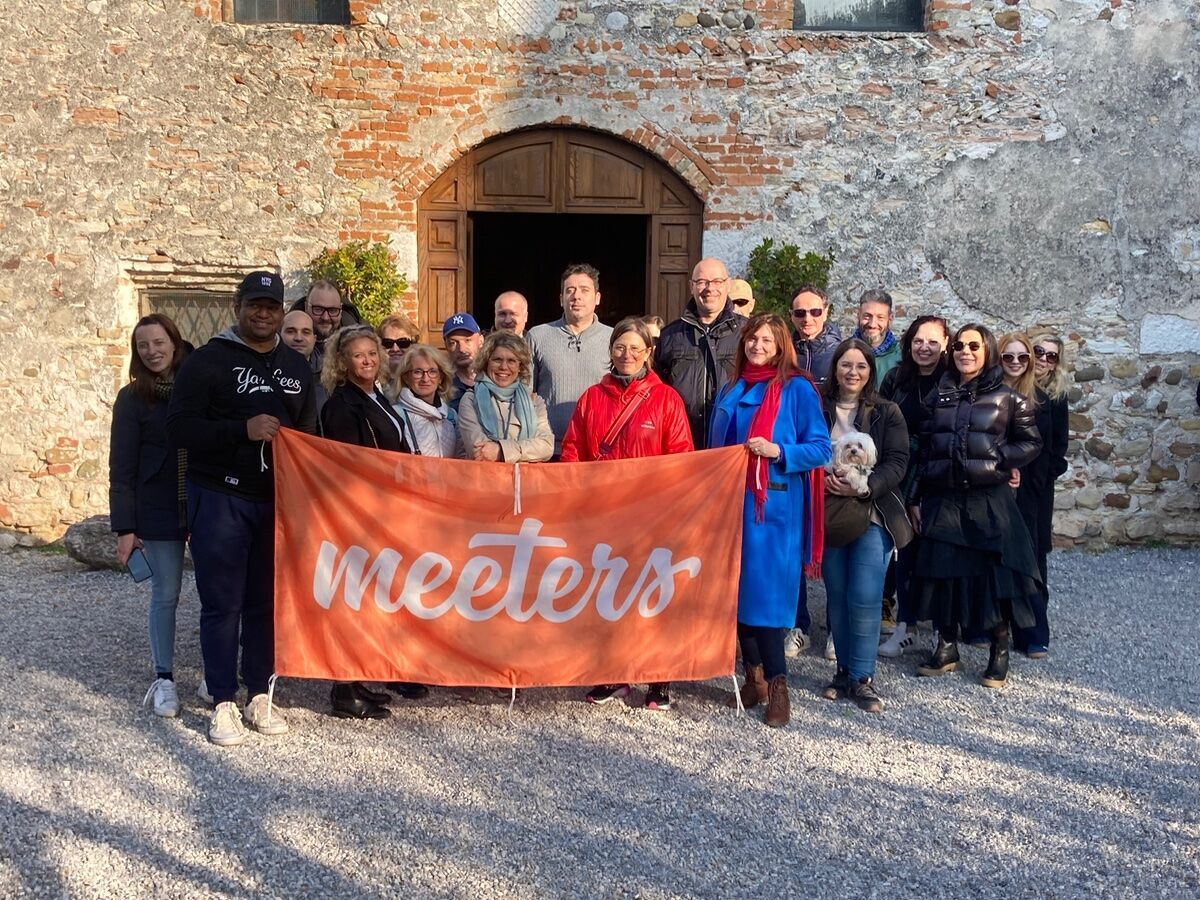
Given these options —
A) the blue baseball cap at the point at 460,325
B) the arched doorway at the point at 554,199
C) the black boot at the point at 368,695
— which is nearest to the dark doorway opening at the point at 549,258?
the arched doorway at the point at 554,199

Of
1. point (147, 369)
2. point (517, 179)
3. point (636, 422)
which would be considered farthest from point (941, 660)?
point (517, 179)

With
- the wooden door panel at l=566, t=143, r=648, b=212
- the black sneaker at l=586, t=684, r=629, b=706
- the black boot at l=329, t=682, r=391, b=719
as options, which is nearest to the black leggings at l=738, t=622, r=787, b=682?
the black sneaker at l=586, t=684, r=629, b=706

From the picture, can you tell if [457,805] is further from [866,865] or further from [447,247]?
[447,247]

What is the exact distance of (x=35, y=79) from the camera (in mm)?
8711

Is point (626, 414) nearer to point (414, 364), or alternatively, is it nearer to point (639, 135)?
point (414, 364)

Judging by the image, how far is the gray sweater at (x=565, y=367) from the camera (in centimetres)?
588

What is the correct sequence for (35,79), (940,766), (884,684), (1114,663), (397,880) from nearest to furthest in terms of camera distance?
(397,880)
(940,766)
(884,684)
(1114,663)
(35,79)

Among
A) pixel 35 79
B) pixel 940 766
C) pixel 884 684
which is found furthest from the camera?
pixel 35 79

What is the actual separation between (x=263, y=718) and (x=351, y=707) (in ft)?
1.30

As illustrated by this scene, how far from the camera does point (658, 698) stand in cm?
513

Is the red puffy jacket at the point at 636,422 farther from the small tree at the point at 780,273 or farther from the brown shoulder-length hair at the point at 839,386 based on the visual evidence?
the small tree at the point at 780,273

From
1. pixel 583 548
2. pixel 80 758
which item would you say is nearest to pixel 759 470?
pixel 583 548

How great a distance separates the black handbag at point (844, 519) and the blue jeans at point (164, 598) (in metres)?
3.04

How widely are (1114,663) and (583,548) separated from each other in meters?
3.17
